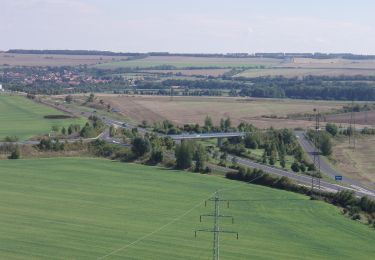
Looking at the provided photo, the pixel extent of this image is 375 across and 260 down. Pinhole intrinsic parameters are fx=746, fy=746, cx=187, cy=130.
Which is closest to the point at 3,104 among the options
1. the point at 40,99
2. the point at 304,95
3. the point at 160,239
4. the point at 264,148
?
the point at 40,99

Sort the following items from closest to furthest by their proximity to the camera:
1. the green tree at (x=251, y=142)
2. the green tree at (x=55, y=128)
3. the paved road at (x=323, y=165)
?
the paved road at (x=323, y=165) → the green tree at (x=251, y=142) → the green tree at (x=55, y=128)

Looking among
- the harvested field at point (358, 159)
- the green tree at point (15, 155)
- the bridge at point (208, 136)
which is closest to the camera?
the harvested field at point (358, 159)

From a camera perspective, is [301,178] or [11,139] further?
[11,139]

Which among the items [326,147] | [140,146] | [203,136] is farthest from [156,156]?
[326,147]

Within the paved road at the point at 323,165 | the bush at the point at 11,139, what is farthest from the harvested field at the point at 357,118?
the bush at the point at 11,139

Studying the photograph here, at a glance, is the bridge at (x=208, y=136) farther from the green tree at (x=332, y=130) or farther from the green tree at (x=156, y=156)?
the green tree at (x=332, y=130)

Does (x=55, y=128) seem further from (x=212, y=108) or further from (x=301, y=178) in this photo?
(x=212, y=108)
